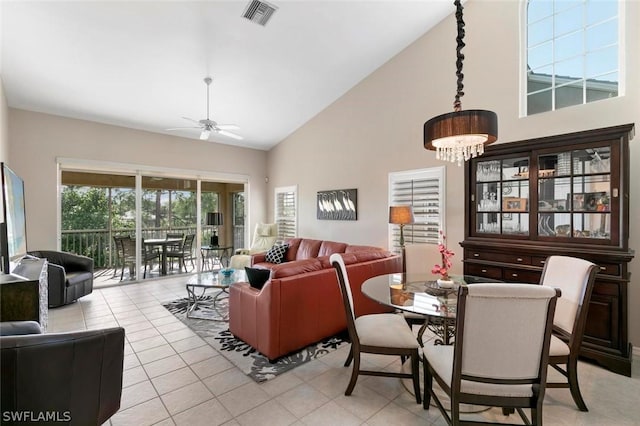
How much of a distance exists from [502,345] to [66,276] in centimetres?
558

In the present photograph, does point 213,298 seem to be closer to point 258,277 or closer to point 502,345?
point 258,277

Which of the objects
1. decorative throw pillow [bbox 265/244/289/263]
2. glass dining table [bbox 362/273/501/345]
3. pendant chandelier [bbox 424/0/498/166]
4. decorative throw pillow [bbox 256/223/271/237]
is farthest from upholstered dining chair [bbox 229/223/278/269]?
pendant chandelier [bbox 424/0/498/166]

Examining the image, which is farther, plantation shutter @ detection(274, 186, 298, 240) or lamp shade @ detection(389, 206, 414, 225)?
plantation shutter @ detection(274, 186, 298, 240)

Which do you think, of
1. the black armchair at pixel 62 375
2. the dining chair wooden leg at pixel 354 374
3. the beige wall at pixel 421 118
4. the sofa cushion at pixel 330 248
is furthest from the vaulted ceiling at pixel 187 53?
the dining chair wooden leg at pixel 354 374

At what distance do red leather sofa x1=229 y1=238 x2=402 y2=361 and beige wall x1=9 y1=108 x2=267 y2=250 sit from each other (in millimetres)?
3990

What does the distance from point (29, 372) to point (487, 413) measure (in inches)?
104

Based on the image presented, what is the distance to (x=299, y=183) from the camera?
6.60 metres

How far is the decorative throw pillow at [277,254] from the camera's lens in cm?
570

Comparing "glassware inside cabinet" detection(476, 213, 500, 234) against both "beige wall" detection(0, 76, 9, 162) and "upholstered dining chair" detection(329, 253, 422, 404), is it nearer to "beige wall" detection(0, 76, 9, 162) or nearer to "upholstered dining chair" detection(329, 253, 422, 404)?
"upholstered dining chair" detection(329, 253, 422, 404)

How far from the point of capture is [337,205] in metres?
5.58

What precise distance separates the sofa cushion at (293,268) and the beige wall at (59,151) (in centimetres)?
442

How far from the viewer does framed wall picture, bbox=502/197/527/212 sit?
3.18 m

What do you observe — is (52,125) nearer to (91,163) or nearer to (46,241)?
Answer: (91,163)

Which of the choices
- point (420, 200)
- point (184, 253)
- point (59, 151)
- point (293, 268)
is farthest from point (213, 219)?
point (420, 200)
